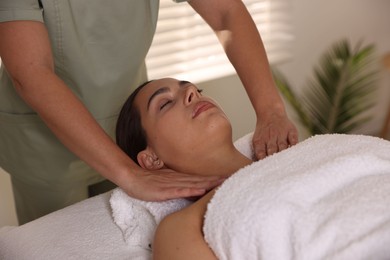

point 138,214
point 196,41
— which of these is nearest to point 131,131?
point 138,214

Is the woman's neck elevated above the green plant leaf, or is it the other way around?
the woman's neck

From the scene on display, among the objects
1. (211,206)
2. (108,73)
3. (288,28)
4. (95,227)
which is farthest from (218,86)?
(211,206)

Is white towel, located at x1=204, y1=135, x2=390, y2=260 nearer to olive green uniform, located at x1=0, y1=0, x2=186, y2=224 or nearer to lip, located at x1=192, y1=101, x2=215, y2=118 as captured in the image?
lip, located at x1=192, y1=101, x2=215, y2=118

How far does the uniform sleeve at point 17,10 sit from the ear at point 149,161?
16.0 inches

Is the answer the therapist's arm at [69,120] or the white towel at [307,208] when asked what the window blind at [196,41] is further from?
the white towel at [307,208]

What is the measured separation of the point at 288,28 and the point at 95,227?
5.80 ft

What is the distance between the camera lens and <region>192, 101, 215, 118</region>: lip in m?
1.48

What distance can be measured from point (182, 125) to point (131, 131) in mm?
170

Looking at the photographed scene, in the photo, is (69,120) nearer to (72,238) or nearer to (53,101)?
(53,101)

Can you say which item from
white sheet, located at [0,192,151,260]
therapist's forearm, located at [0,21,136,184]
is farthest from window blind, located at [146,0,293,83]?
therapist's forearm, located at [0,21,136,184]

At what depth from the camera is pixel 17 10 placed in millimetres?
1367

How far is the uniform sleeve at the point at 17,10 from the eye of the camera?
1.37 metres

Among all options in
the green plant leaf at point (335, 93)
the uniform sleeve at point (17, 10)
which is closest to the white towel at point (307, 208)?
the uniform sleeve at point (17, 10)

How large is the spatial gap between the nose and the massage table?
0.25 metres
